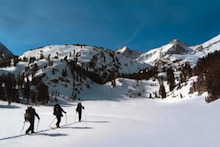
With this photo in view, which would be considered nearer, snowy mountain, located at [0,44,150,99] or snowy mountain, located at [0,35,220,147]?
snowy mountain, located at [0,35,220,147]

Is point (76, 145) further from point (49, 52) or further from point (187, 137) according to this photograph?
point (49, 52)

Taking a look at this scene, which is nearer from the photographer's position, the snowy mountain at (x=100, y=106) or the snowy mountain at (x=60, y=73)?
the snowy mountain at (x=100, y=106)

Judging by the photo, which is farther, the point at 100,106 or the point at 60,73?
the point at 60,73

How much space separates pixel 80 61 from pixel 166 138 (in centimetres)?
13951

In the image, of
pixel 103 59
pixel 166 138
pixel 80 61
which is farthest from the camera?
pixel 103 59

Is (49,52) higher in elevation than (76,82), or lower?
higher

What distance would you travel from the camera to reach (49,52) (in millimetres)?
157000

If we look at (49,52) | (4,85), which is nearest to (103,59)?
(49,52)

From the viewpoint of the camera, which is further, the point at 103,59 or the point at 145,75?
the point at 103,59

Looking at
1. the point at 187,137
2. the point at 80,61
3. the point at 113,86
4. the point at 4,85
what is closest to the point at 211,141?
the point at 187,137

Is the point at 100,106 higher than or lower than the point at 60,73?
lower

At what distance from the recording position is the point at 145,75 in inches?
5079

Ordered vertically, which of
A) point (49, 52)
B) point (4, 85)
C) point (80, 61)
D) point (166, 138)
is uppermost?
point (49, 52)

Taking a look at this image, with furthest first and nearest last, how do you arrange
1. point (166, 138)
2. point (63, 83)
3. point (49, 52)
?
1. point (49, 52)
2. point (63, 83)
3. point (166, 138)
